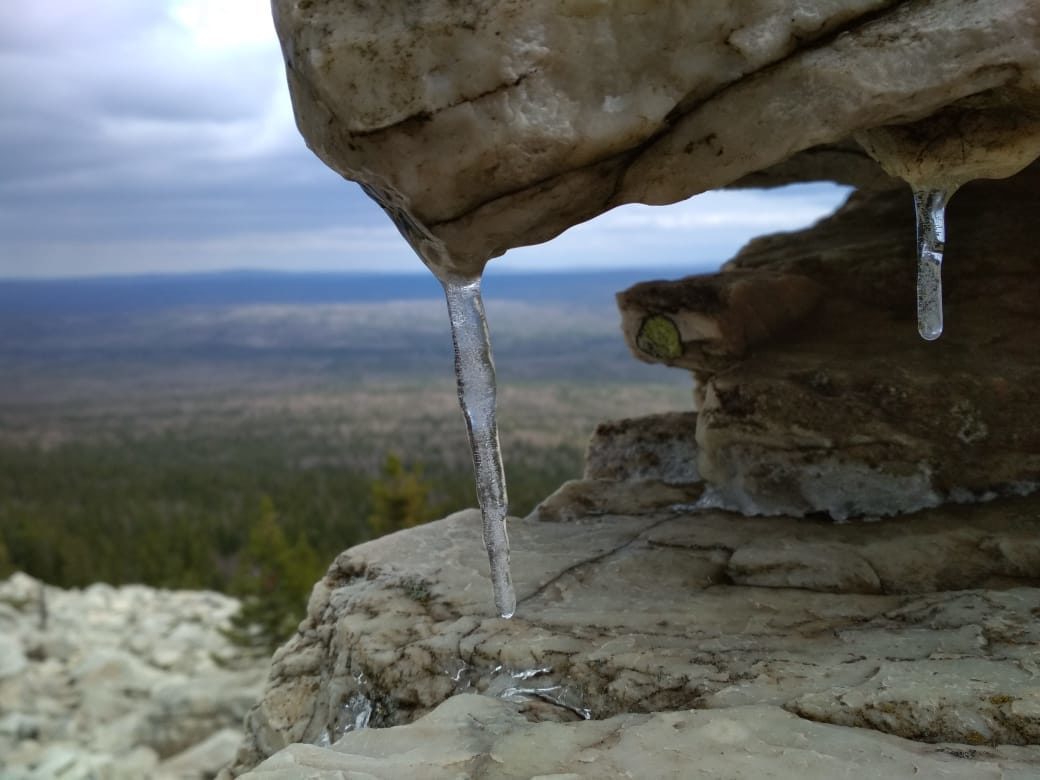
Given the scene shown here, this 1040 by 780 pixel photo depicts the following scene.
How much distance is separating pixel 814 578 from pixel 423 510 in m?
23.5

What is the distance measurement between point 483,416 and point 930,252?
2.73 meters

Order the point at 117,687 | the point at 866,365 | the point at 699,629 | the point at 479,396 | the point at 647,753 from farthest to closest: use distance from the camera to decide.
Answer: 1. the point at 117,687
2. the point at 866,365
3. the point at 479,396
4. the point at 699,629
5. the point at 647,753

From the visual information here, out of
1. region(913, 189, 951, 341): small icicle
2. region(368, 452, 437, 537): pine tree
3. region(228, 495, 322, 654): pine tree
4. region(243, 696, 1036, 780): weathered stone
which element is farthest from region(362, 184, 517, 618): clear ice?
region(368, 452, 437, 537): pine tree

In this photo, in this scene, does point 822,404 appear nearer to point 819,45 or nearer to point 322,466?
point 819,45

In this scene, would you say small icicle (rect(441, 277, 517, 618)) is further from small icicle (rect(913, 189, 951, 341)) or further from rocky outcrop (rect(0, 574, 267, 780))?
rocky outcrop (rect(0, 574, 267, 780))

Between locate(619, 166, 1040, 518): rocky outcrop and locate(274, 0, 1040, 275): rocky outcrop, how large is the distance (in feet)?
6.02

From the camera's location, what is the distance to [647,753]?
3588 millimetres

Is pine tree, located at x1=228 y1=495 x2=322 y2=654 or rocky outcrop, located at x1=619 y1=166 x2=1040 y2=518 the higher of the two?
rocky outcrop, located at x1=619 y1=166 x2=1040 y2=518

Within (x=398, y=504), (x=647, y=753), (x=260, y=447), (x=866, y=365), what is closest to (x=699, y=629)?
(x=647, y=753)

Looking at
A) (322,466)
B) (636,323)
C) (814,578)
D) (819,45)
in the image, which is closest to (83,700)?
(636,323)

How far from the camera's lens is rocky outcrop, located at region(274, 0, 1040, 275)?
4.24m

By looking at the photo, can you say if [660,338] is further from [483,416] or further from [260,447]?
[260,447]

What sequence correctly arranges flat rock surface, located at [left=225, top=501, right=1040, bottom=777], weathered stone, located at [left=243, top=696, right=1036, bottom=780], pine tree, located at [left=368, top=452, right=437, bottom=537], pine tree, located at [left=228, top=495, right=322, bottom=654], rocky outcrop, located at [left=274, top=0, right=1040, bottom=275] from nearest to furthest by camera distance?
weathered stone, located at [left=243, top=696, right=1036, bottom=780]
flat rock surface, located at [left=225, top=501, right=1040, bottom=777]
rocky outcrop, located at [left=274, top=0, right=1040, bottom=275]
pine tree, located at [left=228, top=495, right=322, bottom=654]
pine tree, located at [left=368, top=452, right=437, bottom=537]

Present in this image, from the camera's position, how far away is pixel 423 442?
89375mm
